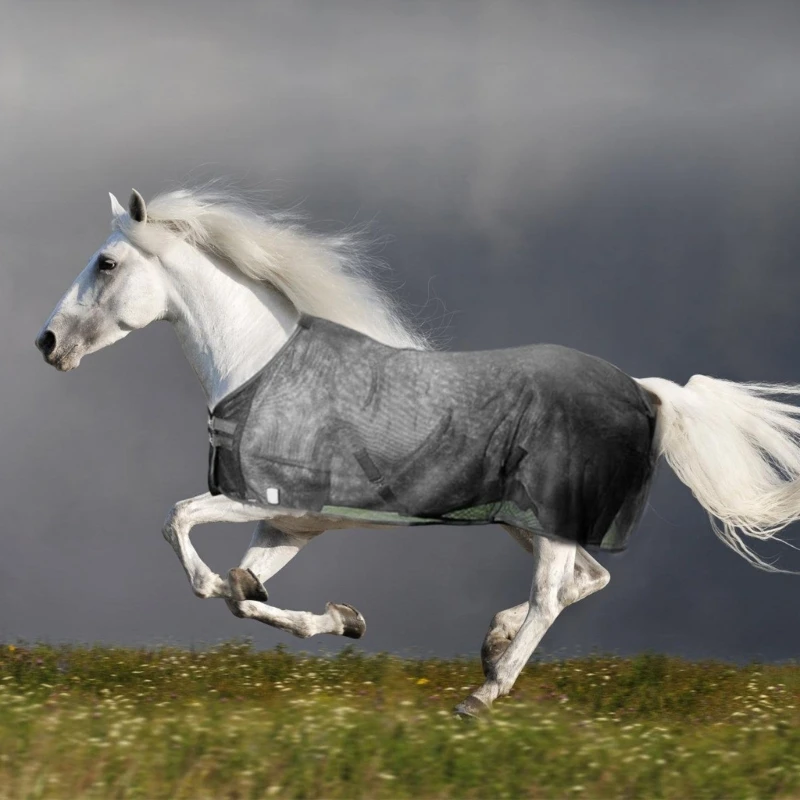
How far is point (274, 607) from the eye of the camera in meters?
6.76

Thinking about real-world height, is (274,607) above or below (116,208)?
below

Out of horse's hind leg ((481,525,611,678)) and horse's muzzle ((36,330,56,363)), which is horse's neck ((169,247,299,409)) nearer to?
horse's muzzle ((36,330,56,363))

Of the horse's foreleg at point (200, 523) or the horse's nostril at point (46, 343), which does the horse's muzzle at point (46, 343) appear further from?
the horse's foreleg at point (200, 523)

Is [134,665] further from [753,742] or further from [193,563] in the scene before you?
[753,742]

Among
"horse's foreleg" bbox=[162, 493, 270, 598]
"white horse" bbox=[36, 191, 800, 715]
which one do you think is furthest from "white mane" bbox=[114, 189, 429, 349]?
"horse's foreleg" bbox=[162, 493, 270, 598]

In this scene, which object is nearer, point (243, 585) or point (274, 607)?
point (243, 585)

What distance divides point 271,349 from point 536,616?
6.00 ft

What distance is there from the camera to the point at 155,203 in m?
6.89

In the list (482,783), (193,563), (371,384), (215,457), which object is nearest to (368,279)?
(371,384)

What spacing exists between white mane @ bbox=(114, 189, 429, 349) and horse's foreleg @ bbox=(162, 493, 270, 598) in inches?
40.8

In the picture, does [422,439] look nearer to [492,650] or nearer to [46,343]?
[492,650]

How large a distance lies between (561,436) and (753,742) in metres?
1.68

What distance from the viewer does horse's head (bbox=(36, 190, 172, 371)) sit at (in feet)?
22.2

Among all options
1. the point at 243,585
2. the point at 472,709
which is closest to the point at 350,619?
the point at 243,585
